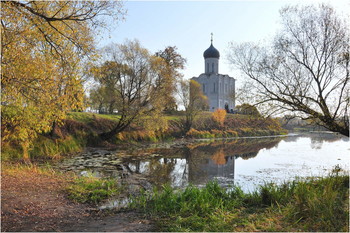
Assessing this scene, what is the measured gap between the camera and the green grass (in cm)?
745

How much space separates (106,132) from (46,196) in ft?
52.6

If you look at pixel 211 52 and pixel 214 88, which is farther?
pixel 214 88

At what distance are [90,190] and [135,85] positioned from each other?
1550cm

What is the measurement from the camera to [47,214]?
5891 mm

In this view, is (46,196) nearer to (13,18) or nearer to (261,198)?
(13,18)

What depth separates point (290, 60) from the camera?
10953mm

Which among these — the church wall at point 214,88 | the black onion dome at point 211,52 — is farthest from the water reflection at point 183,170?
the black onion dome at point 211,52

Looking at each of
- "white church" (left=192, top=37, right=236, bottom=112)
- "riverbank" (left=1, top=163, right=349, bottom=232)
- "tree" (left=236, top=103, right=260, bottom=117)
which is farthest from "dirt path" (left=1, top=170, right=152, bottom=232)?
"white church" (left=192, top=37, right=236, bottom=112)

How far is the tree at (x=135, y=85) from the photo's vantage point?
2198cm

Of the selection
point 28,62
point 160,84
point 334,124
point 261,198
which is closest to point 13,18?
point 28,62

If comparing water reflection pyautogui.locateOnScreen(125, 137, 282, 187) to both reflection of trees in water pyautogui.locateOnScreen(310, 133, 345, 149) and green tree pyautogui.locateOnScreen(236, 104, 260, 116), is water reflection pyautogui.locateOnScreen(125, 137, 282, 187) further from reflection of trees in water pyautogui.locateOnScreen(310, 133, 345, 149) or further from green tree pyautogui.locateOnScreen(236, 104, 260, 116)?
reflection of trees in water pyautogui.locateOnScreen(310, 133, 345, 149)

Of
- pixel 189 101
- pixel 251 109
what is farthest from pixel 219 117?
pixel 251 109

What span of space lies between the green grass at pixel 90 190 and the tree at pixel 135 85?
13.1 m

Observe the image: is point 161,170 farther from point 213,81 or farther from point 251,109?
point 213,81
